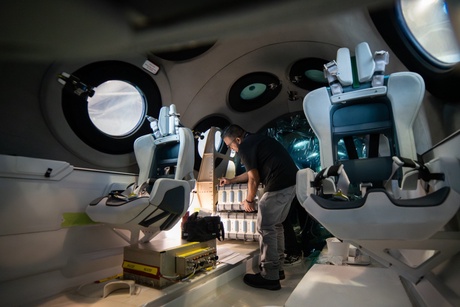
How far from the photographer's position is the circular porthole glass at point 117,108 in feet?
9.16

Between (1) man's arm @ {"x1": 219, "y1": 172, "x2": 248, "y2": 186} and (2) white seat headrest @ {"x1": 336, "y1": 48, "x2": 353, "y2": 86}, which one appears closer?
(2) white seat headrest @ {"x1": 336, "y1": 48, "x2": 353, "y2": 86}

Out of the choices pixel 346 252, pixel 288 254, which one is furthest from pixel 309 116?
pixel 288 254

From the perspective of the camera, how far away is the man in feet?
7.58

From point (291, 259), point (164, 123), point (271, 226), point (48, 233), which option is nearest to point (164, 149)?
point (164, 123)

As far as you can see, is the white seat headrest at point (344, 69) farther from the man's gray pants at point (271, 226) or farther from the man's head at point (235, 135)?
the man's head at point (235, 135)

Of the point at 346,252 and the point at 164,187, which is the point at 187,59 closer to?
the point at 164,187

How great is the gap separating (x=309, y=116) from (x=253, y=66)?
7.26 ft

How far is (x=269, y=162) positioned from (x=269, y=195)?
39 cm

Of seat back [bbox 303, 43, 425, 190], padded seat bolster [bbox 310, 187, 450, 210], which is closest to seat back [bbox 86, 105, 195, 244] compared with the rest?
seat back [bbox 303, 43, 425, 190]

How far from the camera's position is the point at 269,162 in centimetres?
261

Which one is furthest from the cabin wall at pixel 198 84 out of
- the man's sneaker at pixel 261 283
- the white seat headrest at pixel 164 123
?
the man's sneaker at pixel 261 283

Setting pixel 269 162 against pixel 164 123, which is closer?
pixel 269 162

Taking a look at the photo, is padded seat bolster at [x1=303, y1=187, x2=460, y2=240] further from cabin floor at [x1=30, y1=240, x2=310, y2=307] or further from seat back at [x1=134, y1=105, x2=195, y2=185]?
seat back at [x1=134, y1=105, x2=195, y2=185]

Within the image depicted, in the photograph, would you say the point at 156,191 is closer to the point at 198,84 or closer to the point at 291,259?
the point at 198,84
